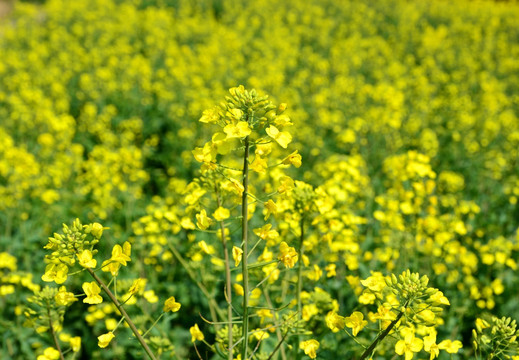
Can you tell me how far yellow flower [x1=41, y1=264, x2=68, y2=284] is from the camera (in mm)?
1213

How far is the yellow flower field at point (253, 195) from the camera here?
141cm

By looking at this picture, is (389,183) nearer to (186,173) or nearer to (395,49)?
(186,173)

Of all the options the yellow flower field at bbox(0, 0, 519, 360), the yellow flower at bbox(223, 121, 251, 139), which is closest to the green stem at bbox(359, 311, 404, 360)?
the yellow flower field at bbox(0, 0, 519, 360)

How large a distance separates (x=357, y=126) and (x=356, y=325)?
4325 millimetres

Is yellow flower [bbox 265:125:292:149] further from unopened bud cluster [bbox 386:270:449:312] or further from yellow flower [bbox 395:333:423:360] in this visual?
yellow flower [bbox 395:333:423:360]

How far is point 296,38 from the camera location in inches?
431

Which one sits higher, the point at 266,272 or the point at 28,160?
the point at 266,272

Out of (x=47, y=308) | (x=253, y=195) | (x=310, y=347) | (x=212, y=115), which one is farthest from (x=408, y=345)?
(x=47, y=308)

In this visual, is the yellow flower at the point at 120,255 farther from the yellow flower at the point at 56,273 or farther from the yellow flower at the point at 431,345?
the yellow flower at the point at 431,345

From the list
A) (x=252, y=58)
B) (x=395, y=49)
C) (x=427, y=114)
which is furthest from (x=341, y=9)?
(x=427, y=114)

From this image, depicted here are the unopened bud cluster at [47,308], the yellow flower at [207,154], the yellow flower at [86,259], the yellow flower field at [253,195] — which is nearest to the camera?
the yellow flower at [86,259]

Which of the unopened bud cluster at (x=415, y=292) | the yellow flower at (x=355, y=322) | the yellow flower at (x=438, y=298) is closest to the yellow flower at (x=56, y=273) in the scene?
the yellow flower at (x=355, y=322)

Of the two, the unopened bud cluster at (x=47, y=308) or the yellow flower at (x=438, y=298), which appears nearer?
the yellow flower at (x=438, y=298)

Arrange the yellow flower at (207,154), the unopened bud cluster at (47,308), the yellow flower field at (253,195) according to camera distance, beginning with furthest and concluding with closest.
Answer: the unopened bud cluster at (47,308), the yellow flower field at (253,195), the yellow flower at (207,154)
